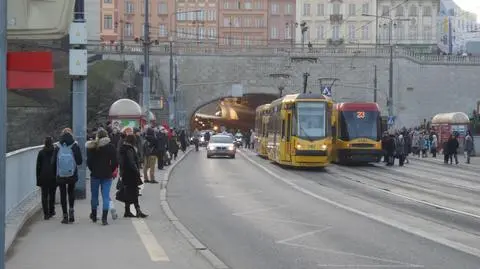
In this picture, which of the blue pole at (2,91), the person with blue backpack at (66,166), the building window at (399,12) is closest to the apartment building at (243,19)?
the building window at (399,12)

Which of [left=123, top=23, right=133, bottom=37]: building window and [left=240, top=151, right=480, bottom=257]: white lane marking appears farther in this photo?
[left=123, top=23, right=133, bottom=37]: building window

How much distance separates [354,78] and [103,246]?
75688 mm

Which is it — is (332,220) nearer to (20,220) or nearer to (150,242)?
(150,242)

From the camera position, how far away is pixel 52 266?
31.0 feet

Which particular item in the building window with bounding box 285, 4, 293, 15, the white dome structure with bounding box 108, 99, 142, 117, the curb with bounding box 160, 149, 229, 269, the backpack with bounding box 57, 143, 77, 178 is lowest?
the curb with bounding box 160, 149, 229, 269

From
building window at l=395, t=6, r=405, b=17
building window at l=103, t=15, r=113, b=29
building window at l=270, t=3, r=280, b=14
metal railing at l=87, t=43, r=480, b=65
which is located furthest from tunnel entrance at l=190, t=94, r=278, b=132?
building window at l=395, t=6, r=405, b=17

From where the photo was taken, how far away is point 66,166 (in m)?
13.4

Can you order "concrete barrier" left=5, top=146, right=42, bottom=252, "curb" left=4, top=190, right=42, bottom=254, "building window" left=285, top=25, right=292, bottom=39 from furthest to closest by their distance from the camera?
"building window" left=285, top=25, right=292, bottom=39 < "concrete barrier" left=5, top=146, right=42, bottom=252 < "curb" left=4, top=190, right=42, bottom=254

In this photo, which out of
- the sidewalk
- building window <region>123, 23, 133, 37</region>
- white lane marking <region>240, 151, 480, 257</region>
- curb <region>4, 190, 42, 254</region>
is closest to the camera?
the sidewalk

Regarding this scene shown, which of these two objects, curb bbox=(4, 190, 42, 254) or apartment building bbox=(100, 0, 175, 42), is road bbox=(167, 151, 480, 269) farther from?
apartment building bbox=(100, 0, 175, 42)

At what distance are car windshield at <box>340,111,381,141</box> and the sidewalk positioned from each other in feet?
75.8

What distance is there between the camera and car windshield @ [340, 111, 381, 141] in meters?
37.0

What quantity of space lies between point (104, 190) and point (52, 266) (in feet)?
14.0

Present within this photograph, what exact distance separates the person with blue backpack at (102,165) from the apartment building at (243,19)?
12373 cm
